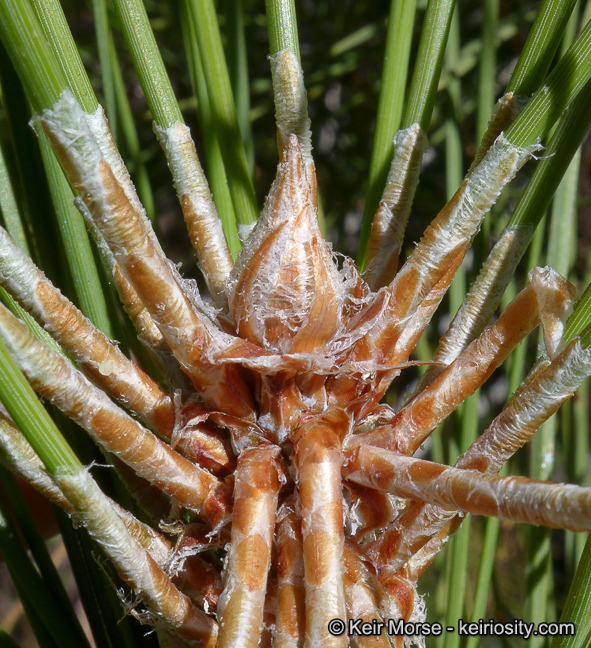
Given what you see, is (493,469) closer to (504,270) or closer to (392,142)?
(504,270)

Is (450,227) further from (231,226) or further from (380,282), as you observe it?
(231,226)

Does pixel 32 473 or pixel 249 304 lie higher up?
pixel 249 304

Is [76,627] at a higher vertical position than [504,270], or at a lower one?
lower

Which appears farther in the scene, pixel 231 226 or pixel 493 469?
pixel 231 226

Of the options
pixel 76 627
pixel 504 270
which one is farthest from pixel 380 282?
pixel 76 627

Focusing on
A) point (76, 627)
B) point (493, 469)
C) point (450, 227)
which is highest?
point (450, 227)

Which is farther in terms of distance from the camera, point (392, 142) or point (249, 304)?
point (392, 142)

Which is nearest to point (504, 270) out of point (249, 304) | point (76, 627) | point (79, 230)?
point (249, 304)
